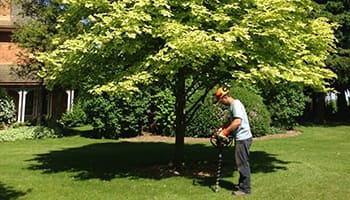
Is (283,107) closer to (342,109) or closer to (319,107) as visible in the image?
(319,107)

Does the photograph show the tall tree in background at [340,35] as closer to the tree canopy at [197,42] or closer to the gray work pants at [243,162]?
the tree canopy at [197,42]

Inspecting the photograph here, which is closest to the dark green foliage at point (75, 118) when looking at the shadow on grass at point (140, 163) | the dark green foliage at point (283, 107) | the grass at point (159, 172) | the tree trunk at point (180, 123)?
the grass at point (159, 172)

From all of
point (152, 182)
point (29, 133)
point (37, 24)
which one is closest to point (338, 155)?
point (152, 182)

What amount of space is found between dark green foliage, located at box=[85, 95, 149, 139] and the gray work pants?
10.9 m

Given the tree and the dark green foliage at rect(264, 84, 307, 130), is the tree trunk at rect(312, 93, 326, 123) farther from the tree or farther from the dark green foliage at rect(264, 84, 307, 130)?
the tree

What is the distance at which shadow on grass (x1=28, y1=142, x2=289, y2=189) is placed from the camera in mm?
9547

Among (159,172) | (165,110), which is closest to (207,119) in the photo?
(165,110)

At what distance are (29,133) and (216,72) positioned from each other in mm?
12570

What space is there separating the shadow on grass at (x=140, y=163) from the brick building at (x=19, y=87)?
12035 mm

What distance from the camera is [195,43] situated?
7.40m

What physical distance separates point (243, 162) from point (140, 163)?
14.3ft

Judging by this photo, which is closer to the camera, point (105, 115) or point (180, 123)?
point (180, 123)

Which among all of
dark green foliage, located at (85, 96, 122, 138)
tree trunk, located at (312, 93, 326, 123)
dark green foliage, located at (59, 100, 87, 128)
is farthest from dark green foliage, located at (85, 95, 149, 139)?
tree trunk, located at (312, 93, 326, 123)

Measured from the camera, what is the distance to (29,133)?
19.0m
